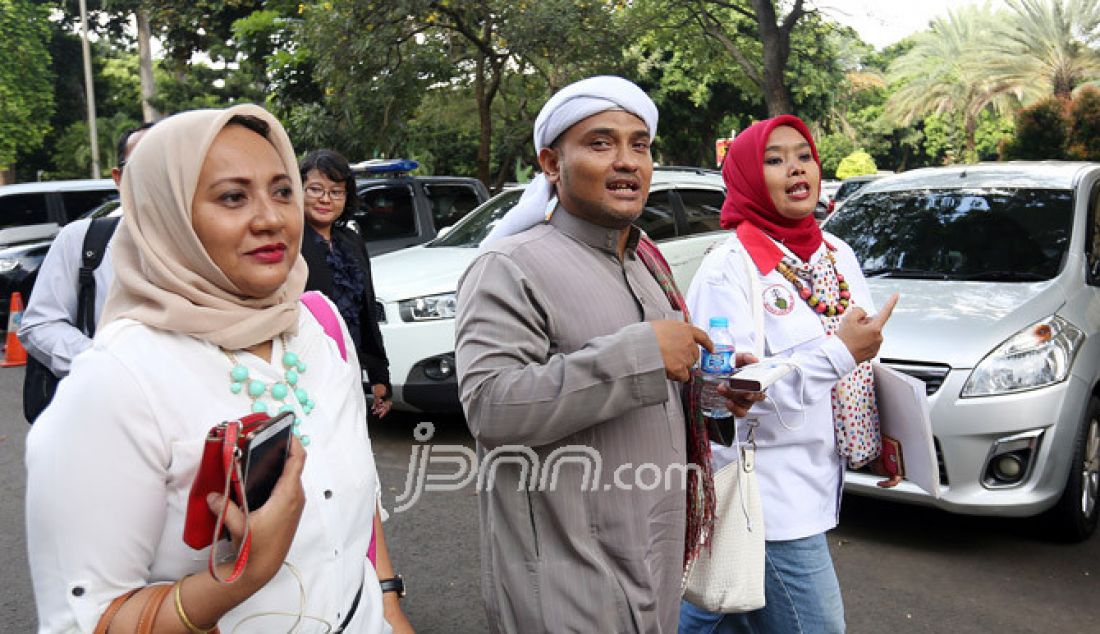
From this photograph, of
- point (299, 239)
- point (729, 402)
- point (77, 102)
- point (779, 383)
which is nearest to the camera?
point (299, 239)

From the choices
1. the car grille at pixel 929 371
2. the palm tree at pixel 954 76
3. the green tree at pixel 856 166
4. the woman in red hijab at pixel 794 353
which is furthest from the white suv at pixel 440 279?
the green tree at pixel 856 166

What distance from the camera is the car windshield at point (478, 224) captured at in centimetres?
724

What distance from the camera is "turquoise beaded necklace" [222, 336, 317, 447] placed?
1521mm

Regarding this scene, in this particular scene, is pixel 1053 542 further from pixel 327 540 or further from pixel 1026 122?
pixel 1026 122

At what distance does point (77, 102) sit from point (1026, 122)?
32914mm

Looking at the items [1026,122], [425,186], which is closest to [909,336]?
[425,186]

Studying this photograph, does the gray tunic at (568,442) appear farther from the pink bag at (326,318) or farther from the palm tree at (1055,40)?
the palm tree at (1055,40)

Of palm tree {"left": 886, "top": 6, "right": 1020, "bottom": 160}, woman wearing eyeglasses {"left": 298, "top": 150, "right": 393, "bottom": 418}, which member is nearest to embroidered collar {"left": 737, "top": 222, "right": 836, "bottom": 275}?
woman wearing eyeglasses {"left": 298, "top": 150, "right": 393, "bottom": 418}

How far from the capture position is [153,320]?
1439mm

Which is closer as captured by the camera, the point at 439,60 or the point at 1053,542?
the point at 1053,542

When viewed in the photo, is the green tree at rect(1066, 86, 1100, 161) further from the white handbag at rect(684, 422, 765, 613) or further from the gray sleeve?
the gray sleeve

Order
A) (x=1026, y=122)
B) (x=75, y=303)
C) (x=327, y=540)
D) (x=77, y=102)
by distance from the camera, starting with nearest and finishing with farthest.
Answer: (x=327, y=540) < (x=75, y=303) < (x=1026, y=122) < (x=77, y=102)

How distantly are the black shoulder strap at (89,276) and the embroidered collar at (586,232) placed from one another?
215 centimetres

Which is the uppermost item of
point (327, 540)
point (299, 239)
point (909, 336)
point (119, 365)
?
point (299, 239)
